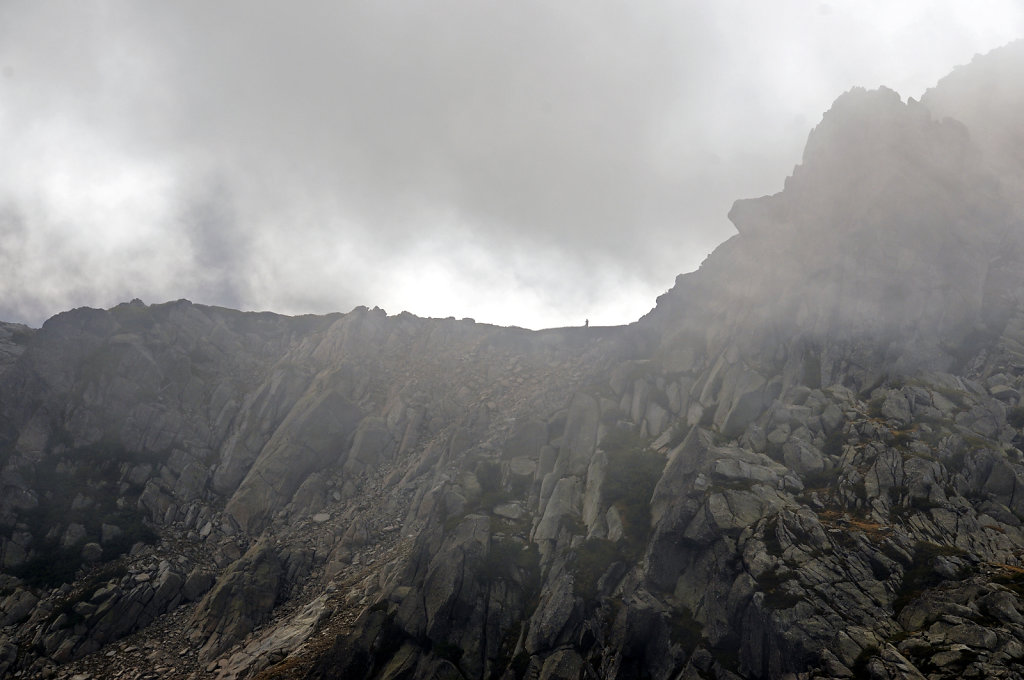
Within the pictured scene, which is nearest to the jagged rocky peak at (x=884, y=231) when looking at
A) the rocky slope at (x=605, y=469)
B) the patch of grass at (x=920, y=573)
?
the rocky slope at (x=605, y=469)

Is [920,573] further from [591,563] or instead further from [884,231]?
[884,231]

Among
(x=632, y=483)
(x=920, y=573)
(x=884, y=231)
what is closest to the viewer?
(x=920, y=573)

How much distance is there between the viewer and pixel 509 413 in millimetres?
89688

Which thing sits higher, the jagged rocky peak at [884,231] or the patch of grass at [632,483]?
the jagged rocky peak at [884,231]

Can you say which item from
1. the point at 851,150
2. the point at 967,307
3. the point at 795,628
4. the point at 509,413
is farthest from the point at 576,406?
the point at 851,150

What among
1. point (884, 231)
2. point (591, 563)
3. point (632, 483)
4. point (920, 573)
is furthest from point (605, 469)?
point (884, 231)

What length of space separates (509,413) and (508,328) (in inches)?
1063

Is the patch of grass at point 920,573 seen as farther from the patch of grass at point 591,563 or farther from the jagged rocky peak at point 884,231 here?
the jagged rocky peak at point 884,231

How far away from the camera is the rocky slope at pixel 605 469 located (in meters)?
42.2

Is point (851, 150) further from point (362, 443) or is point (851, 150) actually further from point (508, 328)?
point (362, 443)

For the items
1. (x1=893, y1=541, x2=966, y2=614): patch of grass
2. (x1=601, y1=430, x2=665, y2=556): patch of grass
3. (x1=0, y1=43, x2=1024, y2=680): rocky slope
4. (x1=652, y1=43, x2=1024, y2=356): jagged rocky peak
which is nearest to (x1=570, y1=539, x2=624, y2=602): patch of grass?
(x1=0, y1=43, x2=1024, y2=680): rocky slope

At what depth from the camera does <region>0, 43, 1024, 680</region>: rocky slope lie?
42.2m

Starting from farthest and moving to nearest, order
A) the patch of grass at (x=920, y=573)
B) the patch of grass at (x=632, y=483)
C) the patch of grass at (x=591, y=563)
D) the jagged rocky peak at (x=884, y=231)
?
the jagged rocky peak at (x=884, y=231), the patch of grass at (x=632, y=483), the patch of grass at (x=591, y=563), the patch of grass at (x=920, y=573)

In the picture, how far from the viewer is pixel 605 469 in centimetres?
6278
